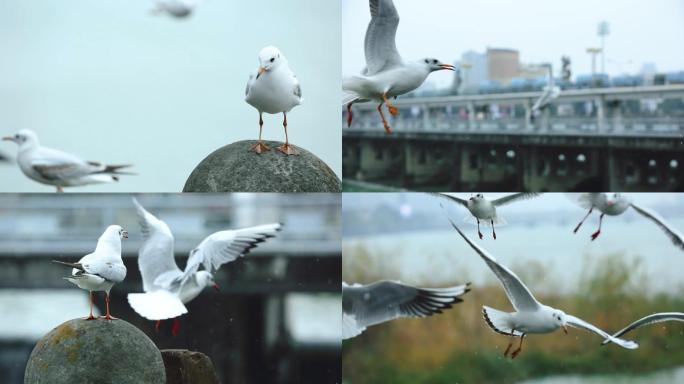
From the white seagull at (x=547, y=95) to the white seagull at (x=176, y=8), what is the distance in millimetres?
1950

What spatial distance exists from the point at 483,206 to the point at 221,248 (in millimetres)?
1430

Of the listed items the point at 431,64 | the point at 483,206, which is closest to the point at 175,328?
the point at 483,206

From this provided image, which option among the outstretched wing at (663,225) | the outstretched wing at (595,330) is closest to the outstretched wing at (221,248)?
the outstretched wing at (595,330)

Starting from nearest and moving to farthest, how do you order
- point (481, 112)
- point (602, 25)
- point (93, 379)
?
1. point (93, 379)
2. point (602, 25)
3. point (481, 112)

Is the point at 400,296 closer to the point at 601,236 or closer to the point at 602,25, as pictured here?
the point at 601,236

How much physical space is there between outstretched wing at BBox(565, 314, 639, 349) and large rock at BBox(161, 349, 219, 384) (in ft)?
6.38

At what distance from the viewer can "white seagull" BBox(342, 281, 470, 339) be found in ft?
23.1

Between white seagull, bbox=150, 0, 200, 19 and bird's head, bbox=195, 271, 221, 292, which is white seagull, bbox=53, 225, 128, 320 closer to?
bird's head, bbox=195, 271, 221, 292

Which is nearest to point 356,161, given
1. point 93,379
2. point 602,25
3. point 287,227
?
point 287,227

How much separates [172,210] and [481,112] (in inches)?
72.6

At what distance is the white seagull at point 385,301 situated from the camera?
704 cm

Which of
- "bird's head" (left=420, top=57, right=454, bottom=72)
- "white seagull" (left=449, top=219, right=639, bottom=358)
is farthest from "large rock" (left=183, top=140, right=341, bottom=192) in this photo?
"white seagull" (left=449, top=219, right=639, bottom=358)

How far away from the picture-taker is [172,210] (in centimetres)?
706

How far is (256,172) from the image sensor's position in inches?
224
